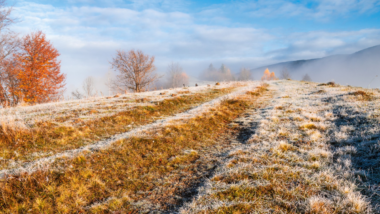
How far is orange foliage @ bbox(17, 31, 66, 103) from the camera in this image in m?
22.7

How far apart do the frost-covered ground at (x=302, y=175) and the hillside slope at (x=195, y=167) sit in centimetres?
2

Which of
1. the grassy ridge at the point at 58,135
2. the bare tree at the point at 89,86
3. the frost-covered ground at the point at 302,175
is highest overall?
the bare tree at the point at 89,86

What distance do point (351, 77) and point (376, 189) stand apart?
255 meters

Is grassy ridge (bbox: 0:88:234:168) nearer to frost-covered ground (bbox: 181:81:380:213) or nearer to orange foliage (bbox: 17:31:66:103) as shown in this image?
frost-covered ground (bbox: 181:81:380:213)

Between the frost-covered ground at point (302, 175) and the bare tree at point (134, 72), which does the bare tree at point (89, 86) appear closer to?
the bare tree at point (134, 72)

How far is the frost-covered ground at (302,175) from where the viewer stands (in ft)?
10.3

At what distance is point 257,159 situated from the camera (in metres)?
4.92

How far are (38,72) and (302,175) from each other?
31.5 metres

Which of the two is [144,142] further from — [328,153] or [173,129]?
[328,153]

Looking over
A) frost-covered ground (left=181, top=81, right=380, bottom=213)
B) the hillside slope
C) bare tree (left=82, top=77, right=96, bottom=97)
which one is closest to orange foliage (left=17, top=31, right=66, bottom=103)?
bare tree (left=82, top=77, right=96, bottom=97)

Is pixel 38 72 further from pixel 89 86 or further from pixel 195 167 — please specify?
pixel 195 167

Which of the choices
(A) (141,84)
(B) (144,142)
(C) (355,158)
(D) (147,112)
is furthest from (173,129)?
(A) (141,84)

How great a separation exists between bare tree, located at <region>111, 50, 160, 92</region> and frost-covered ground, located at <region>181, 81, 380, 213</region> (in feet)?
94.7

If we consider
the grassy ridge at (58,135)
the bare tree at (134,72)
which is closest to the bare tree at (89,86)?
the bare tree at (134,72)
